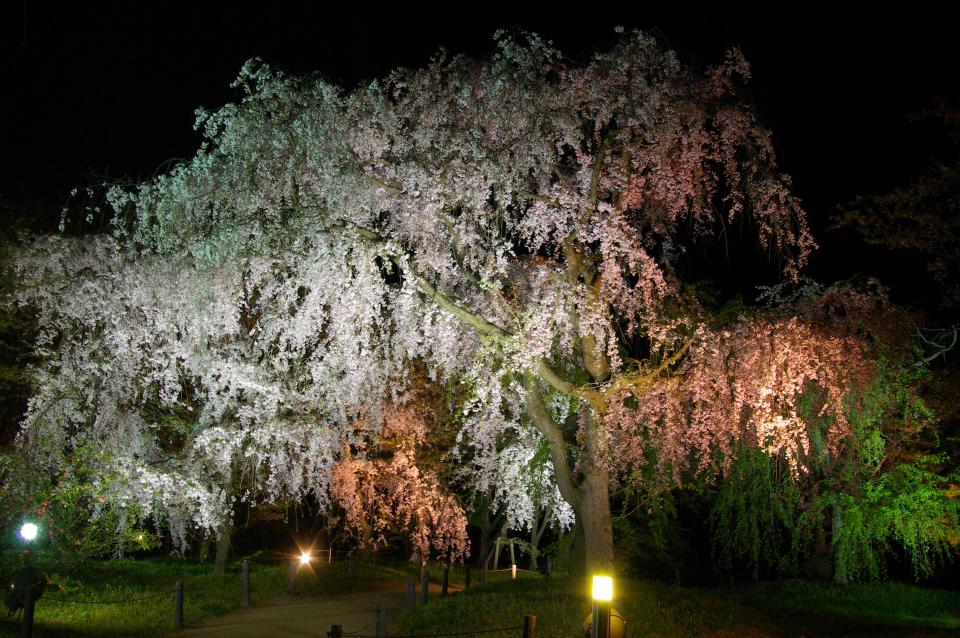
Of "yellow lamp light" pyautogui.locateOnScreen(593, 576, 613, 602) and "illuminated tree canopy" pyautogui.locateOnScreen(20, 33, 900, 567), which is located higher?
"illuminated tree canopy" pyautogui.locateOnScreen(20, 33, 900, 567)

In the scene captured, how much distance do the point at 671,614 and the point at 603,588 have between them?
5.83 metres

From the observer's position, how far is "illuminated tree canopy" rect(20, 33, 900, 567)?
10.4 meters

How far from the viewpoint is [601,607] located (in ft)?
21.6

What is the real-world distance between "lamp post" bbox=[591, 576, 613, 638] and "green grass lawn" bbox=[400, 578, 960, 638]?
414cm

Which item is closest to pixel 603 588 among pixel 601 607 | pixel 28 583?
pixel 601 607

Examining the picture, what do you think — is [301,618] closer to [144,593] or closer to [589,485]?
[144,593]

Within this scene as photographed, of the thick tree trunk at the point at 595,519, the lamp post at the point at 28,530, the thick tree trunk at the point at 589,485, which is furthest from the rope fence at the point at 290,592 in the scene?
the thick tree trunk at the point at 589,485

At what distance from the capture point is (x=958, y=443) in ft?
62.8

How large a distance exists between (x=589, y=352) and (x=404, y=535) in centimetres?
1598

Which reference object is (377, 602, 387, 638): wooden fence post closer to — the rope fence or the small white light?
the rope fence

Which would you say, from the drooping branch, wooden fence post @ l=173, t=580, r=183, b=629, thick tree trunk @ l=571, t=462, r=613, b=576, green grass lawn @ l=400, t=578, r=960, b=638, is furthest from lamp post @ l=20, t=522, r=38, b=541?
thick tree trunk @ l=571, t=462, r=613, b=576

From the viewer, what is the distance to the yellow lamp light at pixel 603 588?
6590mm

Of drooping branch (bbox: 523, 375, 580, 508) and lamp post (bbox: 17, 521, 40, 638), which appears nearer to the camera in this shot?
lamp post (bbox: 17, 521, 40, 638)

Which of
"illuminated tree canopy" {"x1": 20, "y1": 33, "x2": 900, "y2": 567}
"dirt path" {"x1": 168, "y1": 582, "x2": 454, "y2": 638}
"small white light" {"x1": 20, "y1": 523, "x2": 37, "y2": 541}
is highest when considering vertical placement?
"illuminated tree canopy" {"x1": 20, "y1": 33, "x2": 900, "y2": 567}
